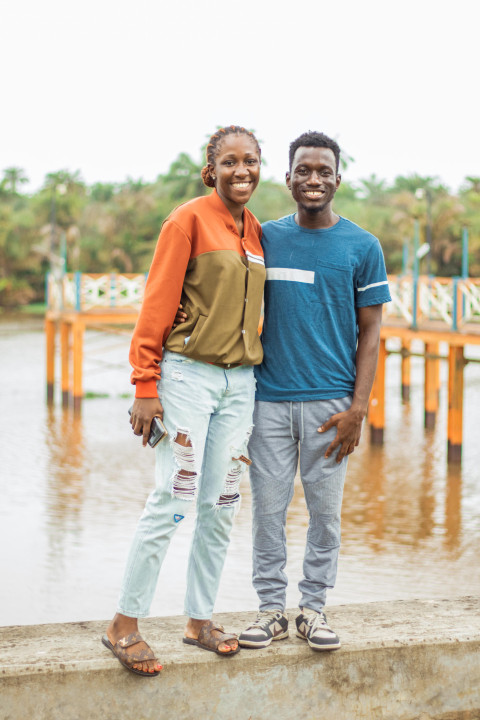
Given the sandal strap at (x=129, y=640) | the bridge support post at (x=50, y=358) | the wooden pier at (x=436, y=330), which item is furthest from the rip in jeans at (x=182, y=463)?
the bridge support post at (x=50, y=358)

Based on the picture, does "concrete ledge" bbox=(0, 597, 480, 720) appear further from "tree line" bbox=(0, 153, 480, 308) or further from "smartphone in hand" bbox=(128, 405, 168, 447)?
"tree line" bbox=(0, 153, 480, 308)

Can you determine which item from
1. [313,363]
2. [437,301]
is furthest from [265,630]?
[437,301]

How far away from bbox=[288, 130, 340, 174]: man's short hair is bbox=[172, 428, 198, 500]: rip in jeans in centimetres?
109

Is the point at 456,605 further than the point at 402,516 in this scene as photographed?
No

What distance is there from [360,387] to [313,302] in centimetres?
35

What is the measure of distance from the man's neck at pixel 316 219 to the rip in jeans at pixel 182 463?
0.90 metres

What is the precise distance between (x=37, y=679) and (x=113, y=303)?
17.7m

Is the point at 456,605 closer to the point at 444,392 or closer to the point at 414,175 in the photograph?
the point at 444,392

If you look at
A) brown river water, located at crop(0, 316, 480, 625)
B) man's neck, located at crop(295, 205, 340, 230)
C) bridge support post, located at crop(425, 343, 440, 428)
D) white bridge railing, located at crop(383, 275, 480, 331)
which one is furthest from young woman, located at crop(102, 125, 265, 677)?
bridge support post, located at crop(425, 343, 440, 428)

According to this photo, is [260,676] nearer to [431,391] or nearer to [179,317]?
[179,317]

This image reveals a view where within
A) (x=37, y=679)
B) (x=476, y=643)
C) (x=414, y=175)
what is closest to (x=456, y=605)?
(x=476, y=643)

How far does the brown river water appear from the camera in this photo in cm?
751

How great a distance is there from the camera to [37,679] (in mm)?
2963

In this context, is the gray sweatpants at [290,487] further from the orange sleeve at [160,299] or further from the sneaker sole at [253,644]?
the orange sleeve at [160,299]
